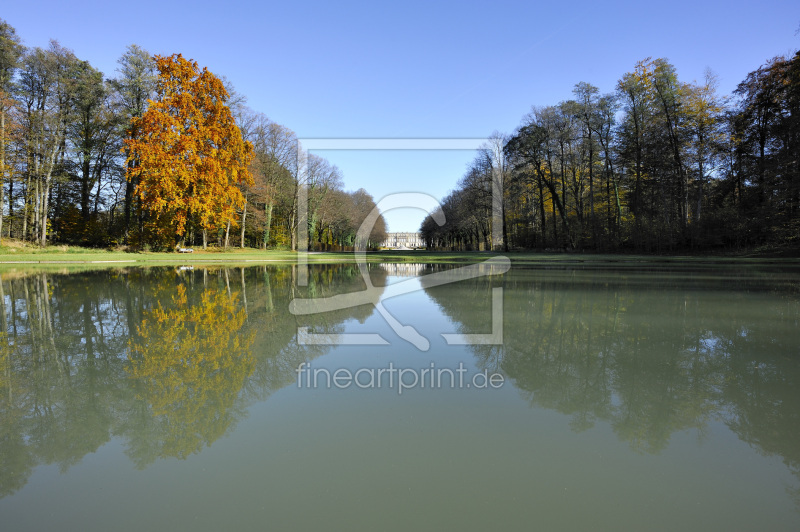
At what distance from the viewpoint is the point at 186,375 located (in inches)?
144

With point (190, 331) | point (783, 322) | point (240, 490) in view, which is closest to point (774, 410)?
point (240, 490)

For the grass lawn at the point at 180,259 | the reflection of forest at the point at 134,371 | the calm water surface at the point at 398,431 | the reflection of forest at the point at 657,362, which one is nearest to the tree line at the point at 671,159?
the grass lawn at the point at 180,259

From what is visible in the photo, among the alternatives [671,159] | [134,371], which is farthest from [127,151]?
[671,159]

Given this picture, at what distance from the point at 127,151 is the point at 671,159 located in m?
39.3

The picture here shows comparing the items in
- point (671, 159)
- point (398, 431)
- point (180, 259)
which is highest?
point (671, 159)

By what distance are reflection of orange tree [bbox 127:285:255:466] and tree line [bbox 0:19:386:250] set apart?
23437 mm

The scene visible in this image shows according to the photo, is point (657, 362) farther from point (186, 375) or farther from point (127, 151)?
point (127, 151)

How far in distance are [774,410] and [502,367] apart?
76.9 inches

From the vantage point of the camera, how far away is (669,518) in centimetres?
174

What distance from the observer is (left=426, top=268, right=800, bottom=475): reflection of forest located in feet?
8.97

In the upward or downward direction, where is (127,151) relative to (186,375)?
upward

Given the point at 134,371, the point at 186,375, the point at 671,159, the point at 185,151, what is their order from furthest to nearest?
the point at 671,159 < the point at 185,151 < the point at 134,371 < the point at 186,375

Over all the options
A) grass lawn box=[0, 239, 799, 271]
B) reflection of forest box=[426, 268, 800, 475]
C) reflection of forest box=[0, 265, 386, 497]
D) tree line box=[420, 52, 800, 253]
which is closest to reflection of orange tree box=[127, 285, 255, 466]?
reflection of forest box=[0, 265, 386, 497]

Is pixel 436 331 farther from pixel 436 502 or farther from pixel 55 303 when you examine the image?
pixel 55 303
